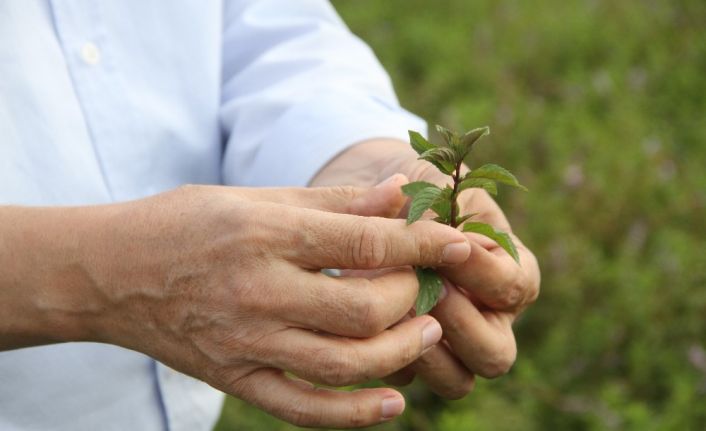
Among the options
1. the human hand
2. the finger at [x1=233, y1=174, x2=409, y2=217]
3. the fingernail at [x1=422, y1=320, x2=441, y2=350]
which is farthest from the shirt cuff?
the fingernail at [x1=422, y1=320, x2=441, y2=350]

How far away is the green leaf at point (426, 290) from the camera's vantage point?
141 cm

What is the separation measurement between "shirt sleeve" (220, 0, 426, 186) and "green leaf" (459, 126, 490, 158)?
364 millimetres

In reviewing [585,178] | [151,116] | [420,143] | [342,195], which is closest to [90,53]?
[151,116]

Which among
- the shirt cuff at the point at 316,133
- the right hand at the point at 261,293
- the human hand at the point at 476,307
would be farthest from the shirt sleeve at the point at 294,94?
the right hand at the point at 261,293

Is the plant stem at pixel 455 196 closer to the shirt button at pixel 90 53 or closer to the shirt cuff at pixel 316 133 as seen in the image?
the shirt cuff at pixel 316 133

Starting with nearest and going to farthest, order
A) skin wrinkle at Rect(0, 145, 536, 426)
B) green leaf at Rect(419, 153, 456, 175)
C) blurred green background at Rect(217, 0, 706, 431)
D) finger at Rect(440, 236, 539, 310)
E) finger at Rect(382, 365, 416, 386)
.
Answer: skin wrinkle at Rect(0, 145, 536, 426) < green leaf at Rect(419, 153, 456, 175) < finger at Rect(440, 236, 539, 310) < finger at Rect(382, 365, 416, 386) < blurred green background at Rect(217, 0, 706, 431)

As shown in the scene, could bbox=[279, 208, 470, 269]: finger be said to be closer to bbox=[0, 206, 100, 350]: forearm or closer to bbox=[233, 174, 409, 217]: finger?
bbox=[233, 174, 409, 217]: finger

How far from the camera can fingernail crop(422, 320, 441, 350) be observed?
1.38 m

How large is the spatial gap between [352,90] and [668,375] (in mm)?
1447

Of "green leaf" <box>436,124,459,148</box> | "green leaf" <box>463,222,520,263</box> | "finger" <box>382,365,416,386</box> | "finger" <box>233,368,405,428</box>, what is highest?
"green leaf" <box>436,124,459,148</box>

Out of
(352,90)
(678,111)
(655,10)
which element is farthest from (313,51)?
(655,10)

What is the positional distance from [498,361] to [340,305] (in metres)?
0.43

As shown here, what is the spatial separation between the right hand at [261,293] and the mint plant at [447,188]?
0.06 metres

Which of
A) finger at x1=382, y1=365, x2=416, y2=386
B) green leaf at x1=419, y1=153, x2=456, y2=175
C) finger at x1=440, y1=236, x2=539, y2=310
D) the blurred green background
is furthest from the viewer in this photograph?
the blurred green background
